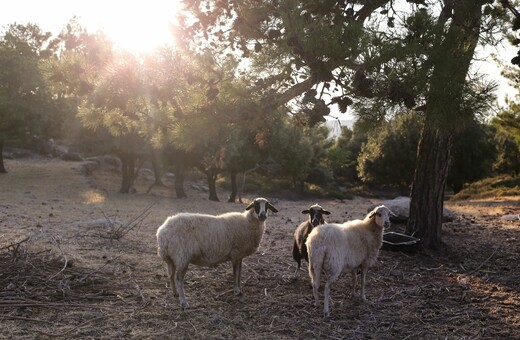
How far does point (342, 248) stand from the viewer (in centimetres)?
706

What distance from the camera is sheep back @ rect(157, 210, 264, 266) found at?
6902mm

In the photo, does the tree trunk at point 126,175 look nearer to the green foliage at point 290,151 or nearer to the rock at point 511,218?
the green foliage at point 290,151

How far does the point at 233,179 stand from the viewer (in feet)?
101

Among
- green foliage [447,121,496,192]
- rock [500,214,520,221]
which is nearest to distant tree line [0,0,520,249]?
rock [500,214,520,221]

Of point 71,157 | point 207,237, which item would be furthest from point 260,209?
Result: point 71,157

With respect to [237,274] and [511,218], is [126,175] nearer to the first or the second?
[511,218]

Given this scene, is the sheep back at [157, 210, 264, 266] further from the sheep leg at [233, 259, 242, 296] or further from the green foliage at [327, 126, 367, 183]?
the green foliage at [327, 126, 367, 183]

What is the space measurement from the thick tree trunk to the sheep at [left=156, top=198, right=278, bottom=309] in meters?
4.38

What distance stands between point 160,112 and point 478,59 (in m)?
4.84

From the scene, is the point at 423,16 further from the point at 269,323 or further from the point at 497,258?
the point at 497,258

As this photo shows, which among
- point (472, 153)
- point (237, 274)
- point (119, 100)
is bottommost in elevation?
point (237, 274)

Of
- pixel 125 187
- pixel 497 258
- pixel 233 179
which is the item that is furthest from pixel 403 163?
pixel 497 258

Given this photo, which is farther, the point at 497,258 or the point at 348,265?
the point at 497,258

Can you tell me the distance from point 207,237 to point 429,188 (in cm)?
571
